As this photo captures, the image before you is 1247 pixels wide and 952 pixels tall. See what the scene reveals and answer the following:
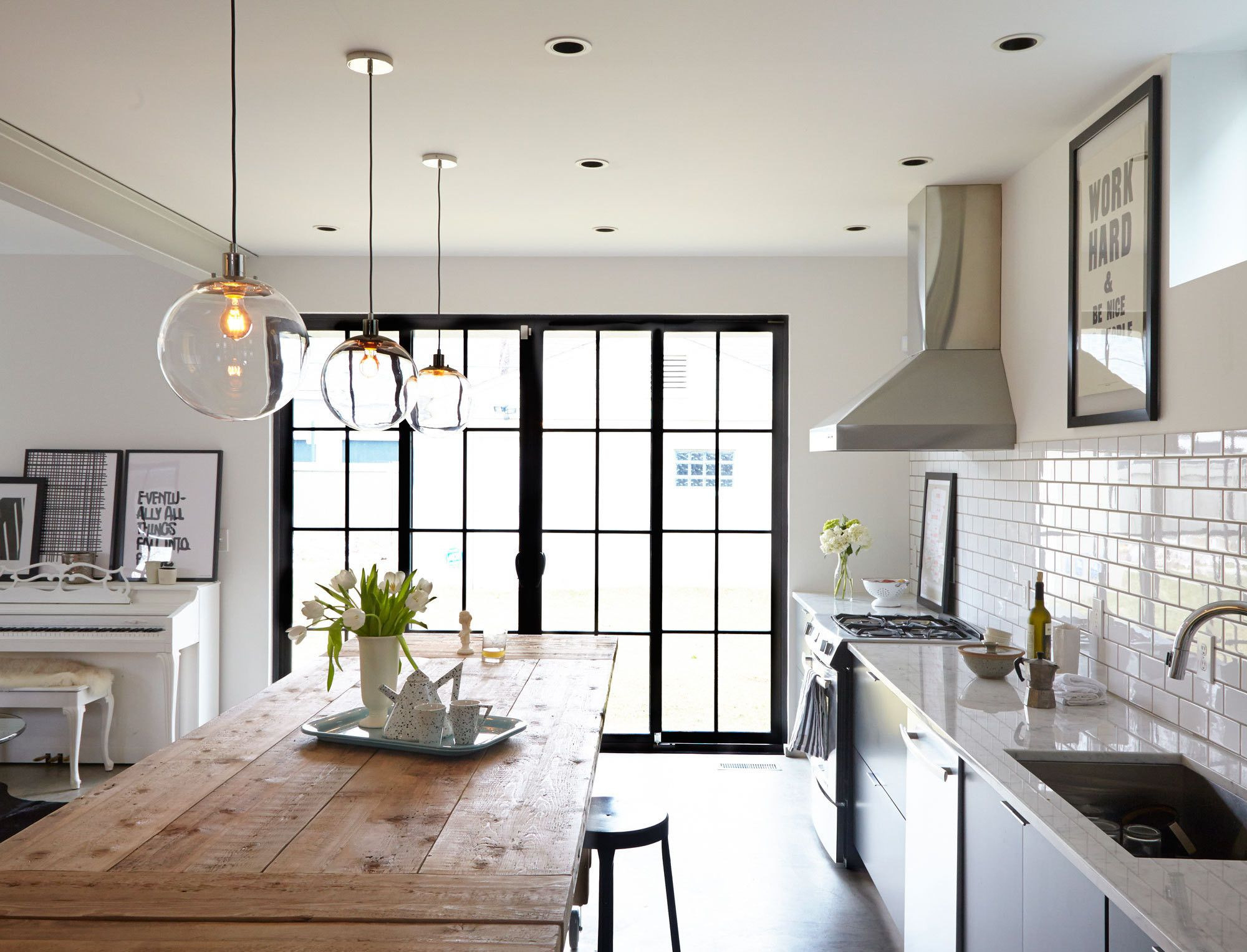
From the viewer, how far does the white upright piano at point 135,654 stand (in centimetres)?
475

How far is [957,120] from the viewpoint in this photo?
3070 mm

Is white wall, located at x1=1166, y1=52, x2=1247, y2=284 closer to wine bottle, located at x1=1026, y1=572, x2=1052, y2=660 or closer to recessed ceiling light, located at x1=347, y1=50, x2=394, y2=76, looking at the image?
wine bottle, located at x1=1026, y1=572, x2=1052, y2=660

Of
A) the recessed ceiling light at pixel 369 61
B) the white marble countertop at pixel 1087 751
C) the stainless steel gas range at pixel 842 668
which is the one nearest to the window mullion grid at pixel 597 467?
the stainless steel gas range at pixel 842 668

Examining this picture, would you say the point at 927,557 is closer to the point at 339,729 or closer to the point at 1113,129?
the point at 1113,129

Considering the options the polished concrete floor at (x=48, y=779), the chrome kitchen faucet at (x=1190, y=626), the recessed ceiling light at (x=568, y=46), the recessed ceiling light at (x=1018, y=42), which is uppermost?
the recessed ceiling light at (x=1018, y=42)

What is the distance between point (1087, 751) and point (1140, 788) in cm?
13

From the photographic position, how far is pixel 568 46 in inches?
98.9

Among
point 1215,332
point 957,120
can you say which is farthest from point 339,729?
point 957,120

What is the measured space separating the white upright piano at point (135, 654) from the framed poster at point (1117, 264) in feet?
14.0

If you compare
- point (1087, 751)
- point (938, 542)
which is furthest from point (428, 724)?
point (938, 542)

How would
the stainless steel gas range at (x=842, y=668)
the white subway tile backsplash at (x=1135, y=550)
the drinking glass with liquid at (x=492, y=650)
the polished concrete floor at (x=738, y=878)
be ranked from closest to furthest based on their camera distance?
1. the white subway tile backsplash at (x=1135, y=550)
2. the polished concrete floor at (x=738, y=878)
3. the drinking glass with liquid at (x=492, y=650)
4. the stainless steel gas range at (x=842, y=668)

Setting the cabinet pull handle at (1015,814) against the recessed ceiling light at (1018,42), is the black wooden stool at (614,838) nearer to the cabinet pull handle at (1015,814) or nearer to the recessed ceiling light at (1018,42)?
the cabinet pull handle at (1015,814)

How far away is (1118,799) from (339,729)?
191 centimetres

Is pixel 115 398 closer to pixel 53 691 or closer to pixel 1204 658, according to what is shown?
pixel 53 691
